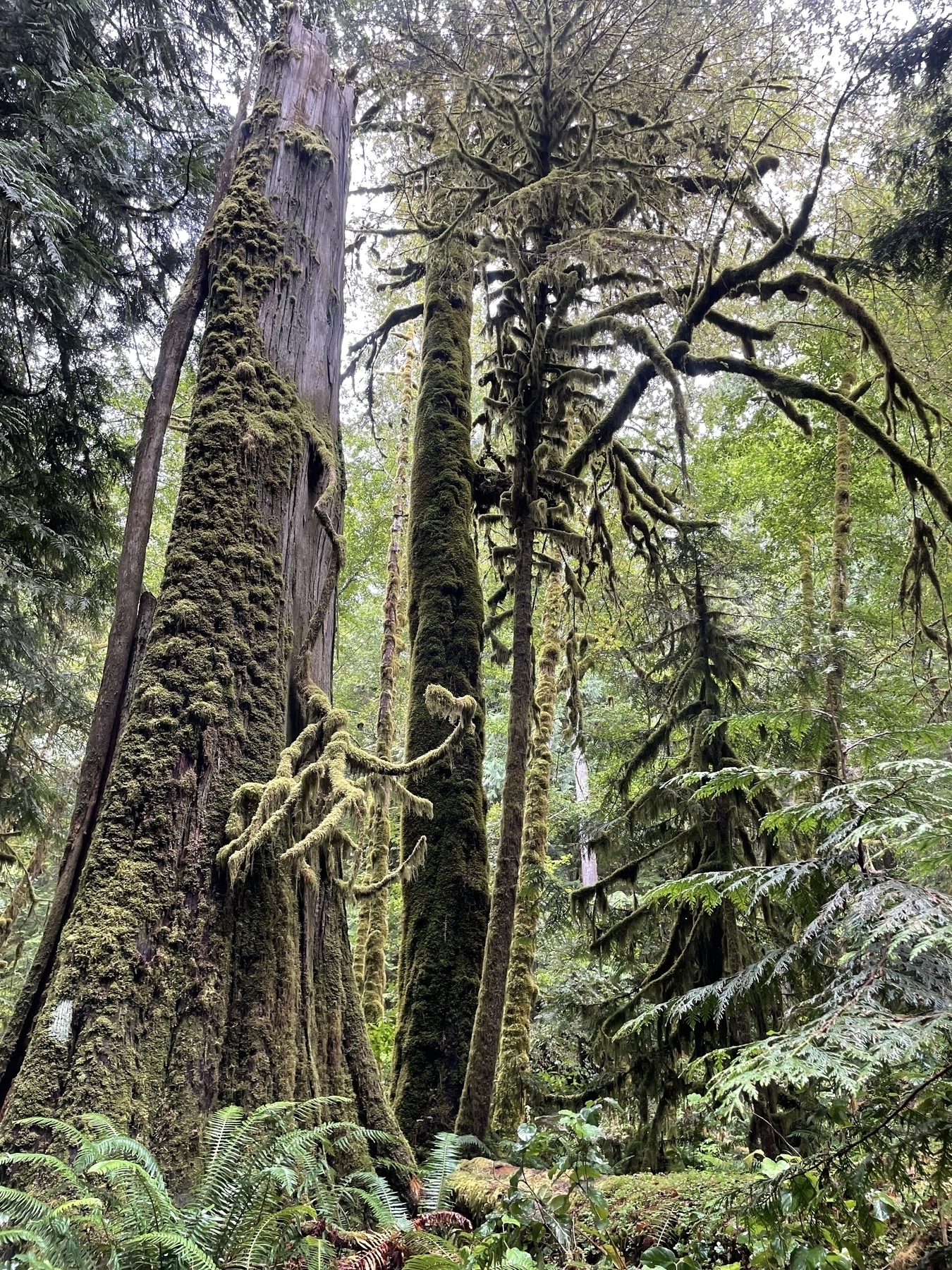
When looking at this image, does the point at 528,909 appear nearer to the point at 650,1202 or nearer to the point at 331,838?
the point at 650,1202

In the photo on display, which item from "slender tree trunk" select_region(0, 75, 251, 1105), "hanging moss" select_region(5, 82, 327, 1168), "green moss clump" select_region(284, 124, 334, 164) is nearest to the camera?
"hanging moss" select_region(5, 82, 327, 1168)

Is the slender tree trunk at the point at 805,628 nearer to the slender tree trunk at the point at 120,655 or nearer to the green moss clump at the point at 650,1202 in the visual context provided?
the green moss clump at the point at 650,1202

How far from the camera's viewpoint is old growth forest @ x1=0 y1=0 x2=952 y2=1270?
6.48ft

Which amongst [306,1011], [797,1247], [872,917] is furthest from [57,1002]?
[872,917]

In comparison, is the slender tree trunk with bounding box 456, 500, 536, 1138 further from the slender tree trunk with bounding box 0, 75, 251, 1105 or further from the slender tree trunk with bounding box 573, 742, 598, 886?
the slender tree trunk with bounding box 573, 742, 598, 886

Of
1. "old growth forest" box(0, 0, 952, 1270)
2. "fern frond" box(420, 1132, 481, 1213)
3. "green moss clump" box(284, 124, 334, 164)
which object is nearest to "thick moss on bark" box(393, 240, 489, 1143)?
"old growth forest" box(0, 0, 952, 1270)

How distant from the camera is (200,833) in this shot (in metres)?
2.73

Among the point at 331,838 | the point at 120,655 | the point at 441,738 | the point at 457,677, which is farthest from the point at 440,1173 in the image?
the point at 457,677

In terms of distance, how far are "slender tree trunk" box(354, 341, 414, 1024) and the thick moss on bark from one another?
2.82 metres

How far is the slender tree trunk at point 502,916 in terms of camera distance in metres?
3.60

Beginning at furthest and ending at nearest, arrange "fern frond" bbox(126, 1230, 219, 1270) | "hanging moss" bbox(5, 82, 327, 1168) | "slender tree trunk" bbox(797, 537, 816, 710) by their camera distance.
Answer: "slender tree trunk" bbox(797, 537, 816, 710) < "hanging moss" bbox(5, 82, 327, 1168) < "fern frond" bbox(126, 1230, 219, 1270)

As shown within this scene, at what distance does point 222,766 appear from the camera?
289 centimetres

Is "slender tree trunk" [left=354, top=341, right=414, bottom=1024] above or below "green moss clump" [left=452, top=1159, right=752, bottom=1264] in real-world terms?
above

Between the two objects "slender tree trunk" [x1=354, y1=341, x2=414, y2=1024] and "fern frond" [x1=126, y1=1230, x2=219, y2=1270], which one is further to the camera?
"slender tree trunk" [x1=354, y1=341, x2=414, y2=1024]
